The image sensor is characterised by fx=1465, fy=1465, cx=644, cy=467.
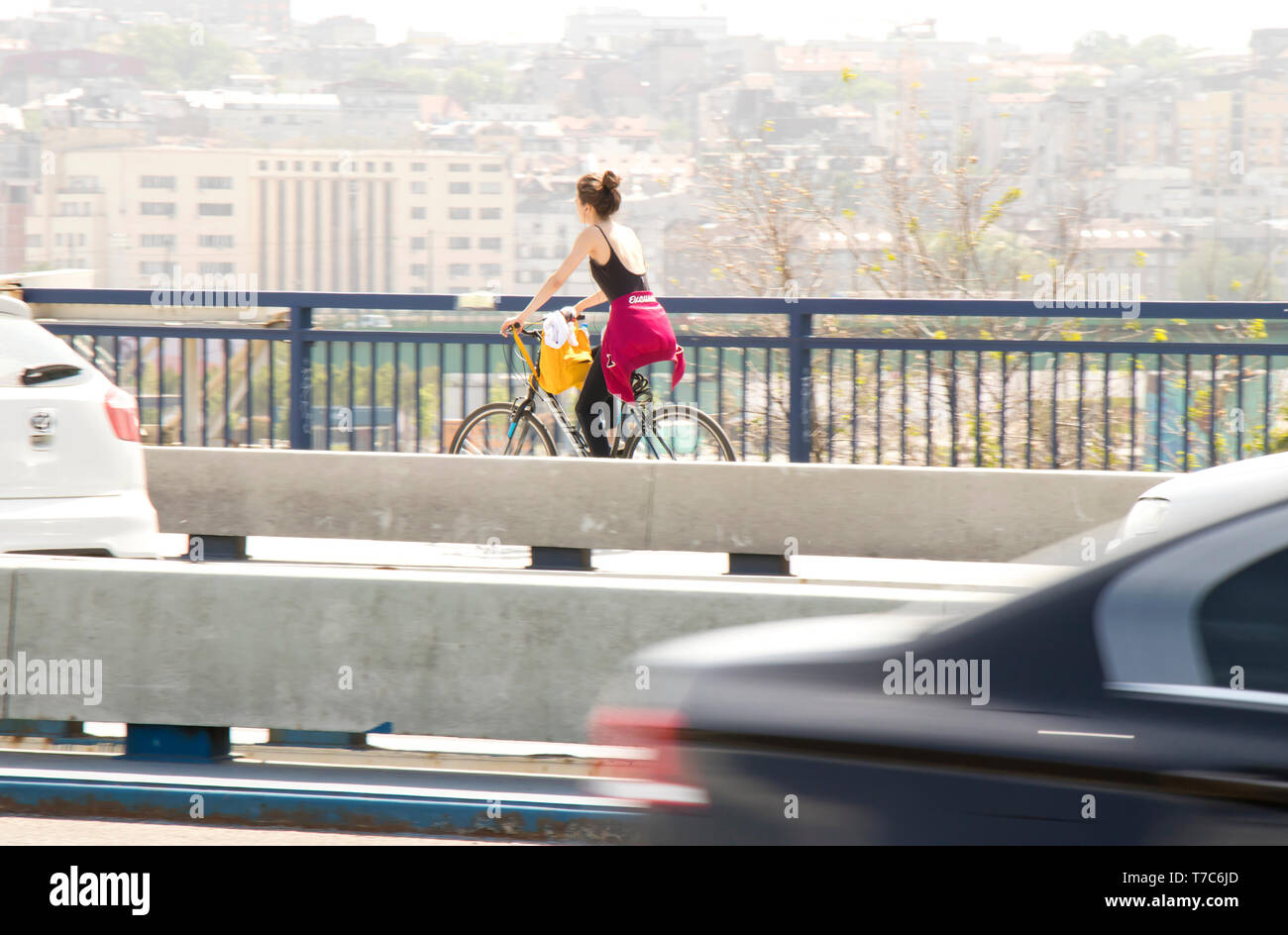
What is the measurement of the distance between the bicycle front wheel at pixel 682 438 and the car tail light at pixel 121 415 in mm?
3361

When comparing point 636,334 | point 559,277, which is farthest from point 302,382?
point 636,334

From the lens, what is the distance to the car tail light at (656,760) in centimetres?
299

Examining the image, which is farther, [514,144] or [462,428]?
[514,144]

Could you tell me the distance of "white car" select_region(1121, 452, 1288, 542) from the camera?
2801 millimetres

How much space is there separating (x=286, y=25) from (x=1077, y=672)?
188 m

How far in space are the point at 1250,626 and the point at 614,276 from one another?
6.36 metres

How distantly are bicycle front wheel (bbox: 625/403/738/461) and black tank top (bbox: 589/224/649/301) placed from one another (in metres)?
0.89

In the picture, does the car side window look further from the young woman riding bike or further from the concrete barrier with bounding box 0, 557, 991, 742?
the young woman riding bike

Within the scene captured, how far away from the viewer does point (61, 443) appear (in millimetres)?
6246

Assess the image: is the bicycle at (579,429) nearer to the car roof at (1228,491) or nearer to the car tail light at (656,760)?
the car tail light at (656,760)

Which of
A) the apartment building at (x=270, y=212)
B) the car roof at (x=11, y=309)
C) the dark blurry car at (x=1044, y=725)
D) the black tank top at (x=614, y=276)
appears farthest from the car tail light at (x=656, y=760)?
the apartment building at (x=270, y=212)

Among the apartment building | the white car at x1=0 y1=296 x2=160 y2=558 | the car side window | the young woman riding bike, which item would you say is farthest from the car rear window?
the apartment building
